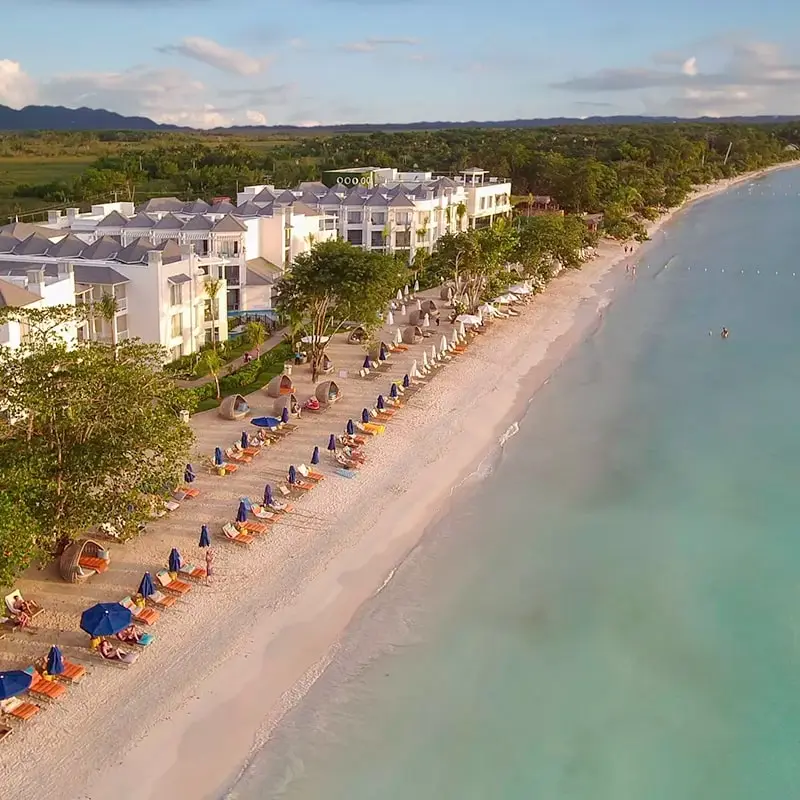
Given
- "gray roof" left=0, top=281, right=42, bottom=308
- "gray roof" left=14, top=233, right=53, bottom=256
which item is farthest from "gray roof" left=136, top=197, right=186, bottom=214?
"gray roof" left=0, top=281, right=42, bottom=308

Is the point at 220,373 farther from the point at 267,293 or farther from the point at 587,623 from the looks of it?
the point at 587,623

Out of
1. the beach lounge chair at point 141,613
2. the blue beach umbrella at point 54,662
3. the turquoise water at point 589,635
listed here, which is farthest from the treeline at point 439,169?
the blue beach umbrella at point 54,662

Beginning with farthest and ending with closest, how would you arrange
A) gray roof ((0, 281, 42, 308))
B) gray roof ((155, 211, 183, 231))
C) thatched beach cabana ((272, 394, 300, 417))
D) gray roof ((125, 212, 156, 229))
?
gray roof ((125, 212, 156, 229)), gray roof ((155, 211, 183, 231)), thatched beach cabana ((272, 394, 300, 417)), gray roof ((0, 281, 42, 308))

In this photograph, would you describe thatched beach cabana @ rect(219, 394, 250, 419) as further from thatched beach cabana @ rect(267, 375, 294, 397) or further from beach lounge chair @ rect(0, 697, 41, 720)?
beach lounge chair @ rect(0, 697, 41, 720)

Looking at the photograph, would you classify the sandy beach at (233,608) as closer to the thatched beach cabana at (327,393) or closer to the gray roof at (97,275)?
the thatched beach cabana at (327,393)

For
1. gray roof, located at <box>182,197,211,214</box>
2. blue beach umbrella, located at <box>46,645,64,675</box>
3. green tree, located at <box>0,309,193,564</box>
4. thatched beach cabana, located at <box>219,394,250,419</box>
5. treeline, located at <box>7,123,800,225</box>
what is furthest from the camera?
treeline, located at <box>7,123,800,225</box>

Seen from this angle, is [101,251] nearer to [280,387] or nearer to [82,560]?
[280,387]
